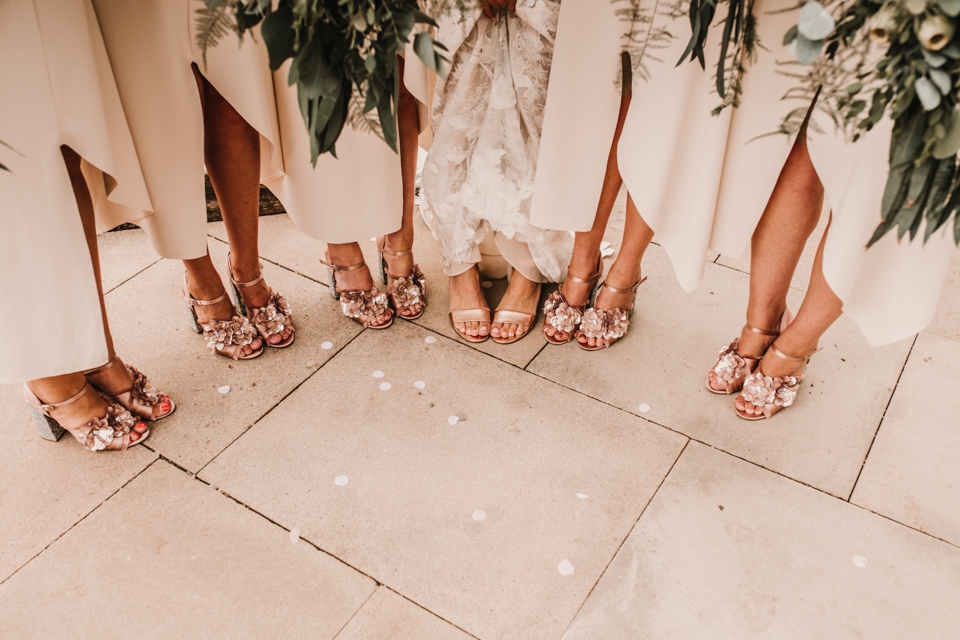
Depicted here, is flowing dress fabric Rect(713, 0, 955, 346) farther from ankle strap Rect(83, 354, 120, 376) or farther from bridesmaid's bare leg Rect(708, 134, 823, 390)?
ankle strap Rect(83, 354, 120, 376)

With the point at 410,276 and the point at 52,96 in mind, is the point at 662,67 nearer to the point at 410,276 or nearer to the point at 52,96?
the point at 410,276

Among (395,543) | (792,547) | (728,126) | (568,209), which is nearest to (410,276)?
(568,209)

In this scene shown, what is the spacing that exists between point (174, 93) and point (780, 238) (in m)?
1.38

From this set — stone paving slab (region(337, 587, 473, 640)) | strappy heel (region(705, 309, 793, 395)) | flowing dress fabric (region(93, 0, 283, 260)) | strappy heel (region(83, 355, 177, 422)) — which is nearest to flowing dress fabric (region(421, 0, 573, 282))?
flowing dress fabric (region(93, 0, 283, 260))

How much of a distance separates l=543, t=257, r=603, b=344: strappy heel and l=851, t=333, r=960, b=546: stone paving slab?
2.66 ft

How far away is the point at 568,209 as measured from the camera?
1.69m

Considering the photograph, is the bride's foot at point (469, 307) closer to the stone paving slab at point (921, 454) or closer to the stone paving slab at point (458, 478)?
the stone paving slab at point (458, 478)

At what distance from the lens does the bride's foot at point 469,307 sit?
1.94 meters

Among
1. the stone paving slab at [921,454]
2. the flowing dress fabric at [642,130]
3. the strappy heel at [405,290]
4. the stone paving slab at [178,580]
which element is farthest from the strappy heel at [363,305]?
the stone paving slab at [921,454]

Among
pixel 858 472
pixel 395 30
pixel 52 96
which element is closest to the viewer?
pixel 395 30

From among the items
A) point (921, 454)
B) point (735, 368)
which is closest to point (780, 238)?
point (735, 368)

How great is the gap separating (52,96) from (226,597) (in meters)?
1.00

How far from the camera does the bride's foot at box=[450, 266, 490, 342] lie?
194 cm

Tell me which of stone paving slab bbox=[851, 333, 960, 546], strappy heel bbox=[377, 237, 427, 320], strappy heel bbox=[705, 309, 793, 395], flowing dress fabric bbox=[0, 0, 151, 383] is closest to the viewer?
flowing dress fabric bbox=[0, 0, 151, 383]
